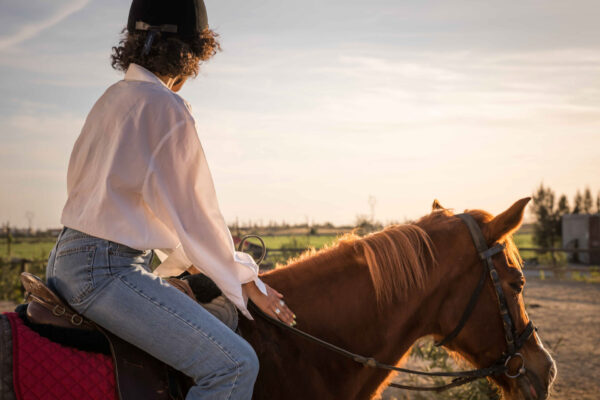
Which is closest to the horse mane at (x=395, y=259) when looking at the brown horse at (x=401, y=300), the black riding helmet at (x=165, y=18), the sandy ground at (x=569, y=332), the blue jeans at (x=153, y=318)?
the brown horse at (x=401, y=300)

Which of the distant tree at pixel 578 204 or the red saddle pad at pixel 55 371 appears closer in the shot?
the red saddle pad at pixel 55 371

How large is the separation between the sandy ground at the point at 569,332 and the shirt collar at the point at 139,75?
2.81m

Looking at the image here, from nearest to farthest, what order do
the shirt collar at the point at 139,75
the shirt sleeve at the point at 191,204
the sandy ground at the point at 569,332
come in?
the shirt sleeve at the point at 191,204
the shirt collar at the point at 139,75
the sandy ground at the point at 569,332

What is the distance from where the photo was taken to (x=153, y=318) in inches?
73.9

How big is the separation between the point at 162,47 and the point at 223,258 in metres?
0.97

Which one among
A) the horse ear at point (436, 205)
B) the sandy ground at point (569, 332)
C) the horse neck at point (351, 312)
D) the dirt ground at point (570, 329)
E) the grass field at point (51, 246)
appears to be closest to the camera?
the horse neck at point (351, 312)

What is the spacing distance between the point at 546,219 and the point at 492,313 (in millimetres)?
40392

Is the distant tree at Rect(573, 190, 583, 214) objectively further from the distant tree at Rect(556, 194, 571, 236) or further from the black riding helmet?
the black riding helmet

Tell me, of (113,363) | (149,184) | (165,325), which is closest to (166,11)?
(149,184)

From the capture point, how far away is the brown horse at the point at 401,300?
2.56m

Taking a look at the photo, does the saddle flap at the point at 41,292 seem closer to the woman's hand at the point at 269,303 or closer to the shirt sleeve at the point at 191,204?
the shirt sleeve at the point at 191,204

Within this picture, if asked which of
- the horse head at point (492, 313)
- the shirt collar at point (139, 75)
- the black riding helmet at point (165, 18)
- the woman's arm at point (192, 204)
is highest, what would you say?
the black riding helmet at point (165, 18)

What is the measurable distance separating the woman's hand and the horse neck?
0.96ft

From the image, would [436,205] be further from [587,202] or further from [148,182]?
[587,202]
